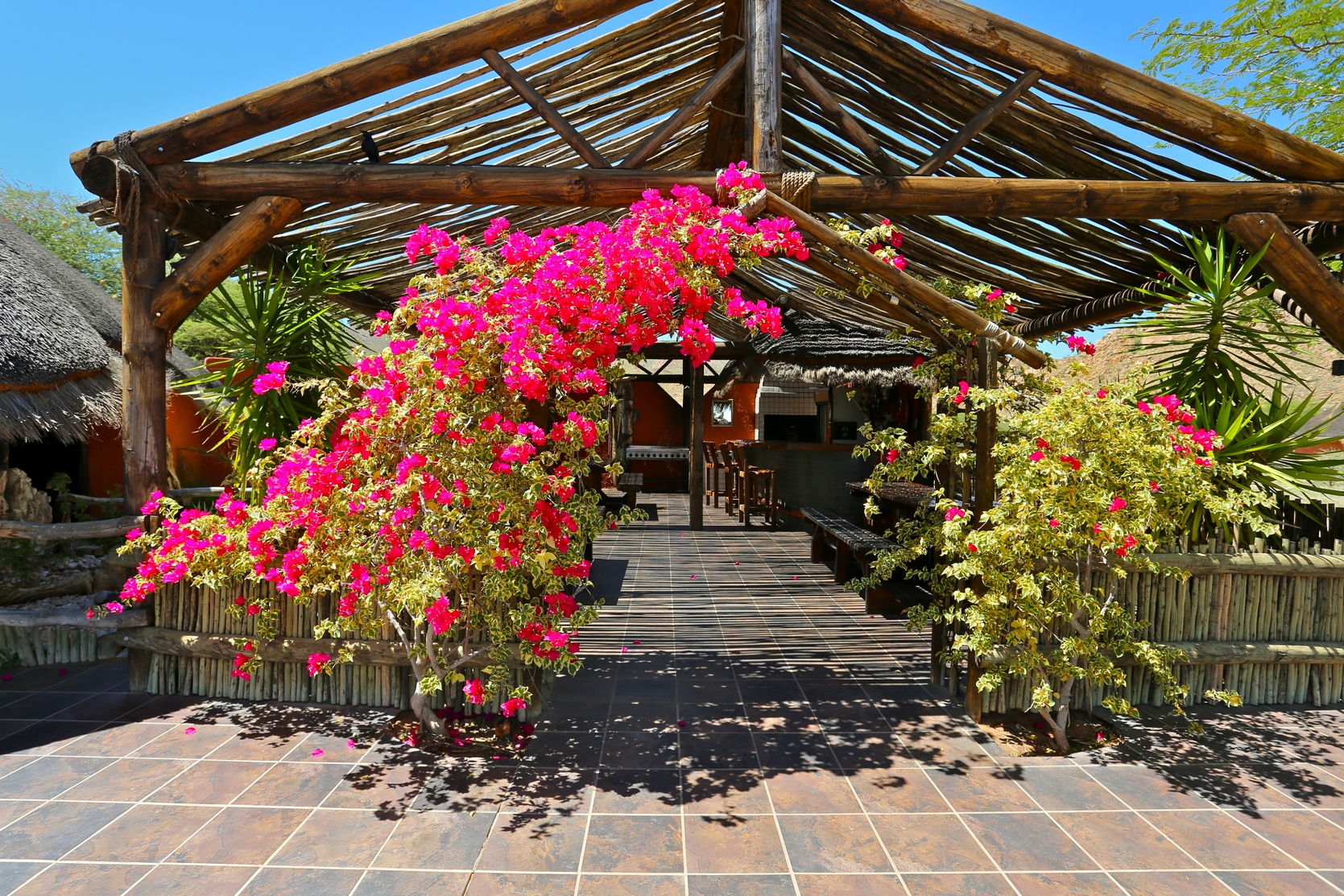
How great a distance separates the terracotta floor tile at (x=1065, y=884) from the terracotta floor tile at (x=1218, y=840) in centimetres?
46

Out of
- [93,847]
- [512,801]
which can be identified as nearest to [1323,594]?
[512,801]

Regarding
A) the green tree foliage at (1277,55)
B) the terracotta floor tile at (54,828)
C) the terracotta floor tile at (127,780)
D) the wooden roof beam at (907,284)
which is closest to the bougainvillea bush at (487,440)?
the wooden roof beam at (907,284)

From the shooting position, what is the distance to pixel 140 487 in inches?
160

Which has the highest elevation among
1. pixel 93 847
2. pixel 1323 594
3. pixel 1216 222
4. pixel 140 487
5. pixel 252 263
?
pixel 1216 222

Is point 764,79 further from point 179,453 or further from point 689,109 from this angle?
point 179,453

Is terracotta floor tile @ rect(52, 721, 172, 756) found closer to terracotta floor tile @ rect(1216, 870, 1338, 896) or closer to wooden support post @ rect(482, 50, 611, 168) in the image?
wooden support post @ rect(482, 50, 611, 168)

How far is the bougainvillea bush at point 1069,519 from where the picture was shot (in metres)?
3.28

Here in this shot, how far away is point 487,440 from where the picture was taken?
313 centimetres

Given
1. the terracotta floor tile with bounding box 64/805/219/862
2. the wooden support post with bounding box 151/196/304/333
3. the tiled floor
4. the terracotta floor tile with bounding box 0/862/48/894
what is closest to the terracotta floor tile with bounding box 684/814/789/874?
the tiled floor

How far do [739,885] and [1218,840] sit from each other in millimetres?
1876

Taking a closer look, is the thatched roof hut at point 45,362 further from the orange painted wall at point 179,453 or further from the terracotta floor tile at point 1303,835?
the terracotta floor tile at point 1303,835

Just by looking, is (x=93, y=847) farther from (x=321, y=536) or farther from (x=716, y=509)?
(x=716, y=509)

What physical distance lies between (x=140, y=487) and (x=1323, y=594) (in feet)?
22.3

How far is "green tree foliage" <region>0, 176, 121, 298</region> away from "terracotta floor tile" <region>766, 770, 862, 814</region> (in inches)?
831
